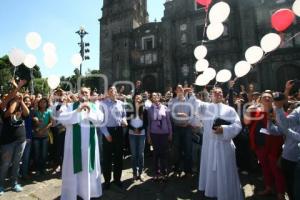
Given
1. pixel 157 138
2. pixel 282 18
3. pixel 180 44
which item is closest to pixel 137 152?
pixel 157 138

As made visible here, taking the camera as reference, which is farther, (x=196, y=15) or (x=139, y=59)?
(x=139, y=59)

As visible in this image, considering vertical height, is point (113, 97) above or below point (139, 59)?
below

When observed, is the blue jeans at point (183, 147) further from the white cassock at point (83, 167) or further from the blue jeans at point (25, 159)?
the blue jeans at point (25, 159)

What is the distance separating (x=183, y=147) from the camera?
6.87 metres

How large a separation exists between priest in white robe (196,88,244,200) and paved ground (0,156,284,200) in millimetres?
583

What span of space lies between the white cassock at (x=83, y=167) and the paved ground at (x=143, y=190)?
535 millimetres

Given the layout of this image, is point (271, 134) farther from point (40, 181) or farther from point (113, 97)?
point (40, 181)

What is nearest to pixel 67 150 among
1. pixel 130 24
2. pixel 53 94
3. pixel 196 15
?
pixel 53 94

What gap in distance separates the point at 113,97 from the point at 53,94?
251cm

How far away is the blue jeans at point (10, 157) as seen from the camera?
5.57m

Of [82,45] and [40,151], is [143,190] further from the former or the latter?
[82,45]

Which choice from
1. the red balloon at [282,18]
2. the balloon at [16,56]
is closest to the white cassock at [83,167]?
the balloon at [16,56]

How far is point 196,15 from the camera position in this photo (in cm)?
2728

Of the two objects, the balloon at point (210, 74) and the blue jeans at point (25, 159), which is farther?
the balloon at point (210, 74)
